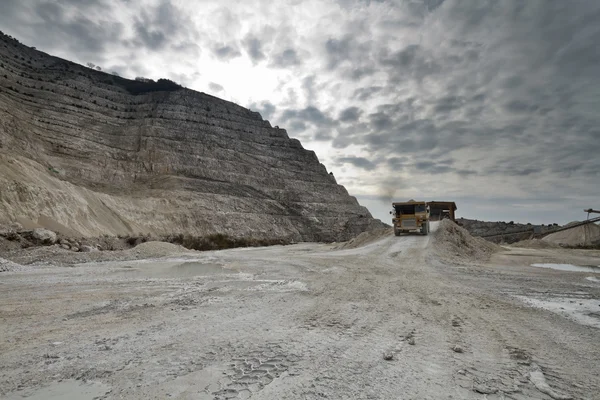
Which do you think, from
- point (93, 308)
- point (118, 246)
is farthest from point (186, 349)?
point (118, 246)

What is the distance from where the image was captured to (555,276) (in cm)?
1088

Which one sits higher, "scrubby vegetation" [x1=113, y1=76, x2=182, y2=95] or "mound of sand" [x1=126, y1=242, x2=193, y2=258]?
"scrubby vegetation" [x1=113, y1=76, x2=182, y2=95]

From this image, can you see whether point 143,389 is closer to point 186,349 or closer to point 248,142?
point 186,349

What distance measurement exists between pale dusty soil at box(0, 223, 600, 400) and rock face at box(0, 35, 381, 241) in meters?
19.4

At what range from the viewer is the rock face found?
32.0 m

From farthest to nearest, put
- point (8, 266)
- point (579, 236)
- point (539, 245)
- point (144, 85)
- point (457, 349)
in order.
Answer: point (144, 85)
point (579, 236)
point (539, 245)
point (8, 266)
point (457, 349)

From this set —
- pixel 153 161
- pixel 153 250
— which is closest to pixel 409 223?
pixel 153 250

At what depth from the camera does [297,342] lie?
4.31 metres

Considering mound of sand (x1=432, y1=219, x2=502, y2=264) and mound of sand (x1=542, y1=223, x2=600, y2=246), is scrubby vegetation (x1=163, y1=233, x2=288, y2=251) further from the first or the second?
mound of sand (x1=542, y1=223, x2=600, y2=246)

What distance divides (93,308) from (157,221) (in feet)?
101

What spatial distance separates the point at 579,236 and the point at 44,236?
2003 inches

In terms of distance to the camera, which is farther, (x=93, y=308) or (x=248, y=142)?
(x=248, y=142)

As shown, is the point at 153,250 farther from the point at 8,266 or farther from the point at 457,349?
the point at 457,349

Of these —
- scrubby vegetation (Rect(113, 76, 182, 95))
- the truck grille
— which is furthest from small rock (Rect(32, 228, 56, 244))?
scrubby vegetation (Rect(113, 76, 182, 95))
